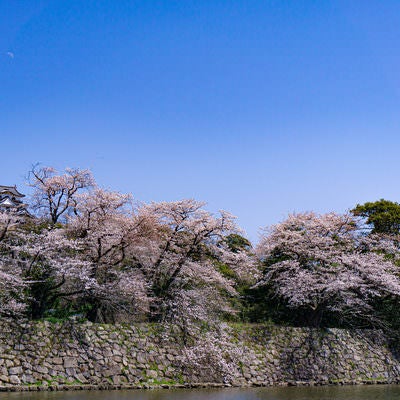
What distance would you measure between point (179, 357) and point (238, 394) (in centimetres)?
315

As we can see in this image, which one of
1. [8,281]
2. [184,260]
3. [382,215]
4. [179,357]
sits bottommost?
[179,357]

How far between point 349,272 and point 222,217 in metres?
7.01

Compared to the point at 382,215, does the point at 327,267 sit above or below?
below

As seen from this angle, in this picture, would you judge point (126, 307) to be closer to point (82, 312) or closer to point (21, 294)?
point (82, 312)

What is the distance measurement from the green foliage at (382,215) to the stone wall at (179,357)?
7333 mm

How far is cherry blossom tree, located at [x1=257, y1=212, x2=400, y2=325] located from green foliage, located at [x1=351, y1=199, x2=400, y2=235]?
2725mm

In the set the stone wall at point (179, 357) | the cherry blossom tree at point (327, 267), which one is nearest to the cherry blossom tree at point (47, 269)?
the stone wall at point (179, 357)

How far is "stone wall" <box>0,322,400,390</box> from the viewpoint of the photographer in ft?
54.1

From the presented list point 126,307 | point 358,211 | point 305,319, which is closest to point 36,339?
point 126,307

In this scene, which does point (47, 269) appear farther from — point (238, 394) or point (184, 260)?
point (238, 394)

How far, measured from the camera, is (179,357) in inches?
761

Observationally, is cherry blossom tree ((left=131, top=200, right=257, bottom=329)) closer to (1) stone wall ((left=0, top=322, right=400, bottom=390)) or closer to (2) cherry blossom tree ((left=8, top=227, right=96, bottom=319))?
(1) stone wall ((left=0, top=322, right=400, bottom=390))

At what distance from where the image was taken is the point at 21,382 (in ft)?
51.6

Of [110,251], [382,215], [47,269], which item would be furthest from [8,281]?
[382,215]
